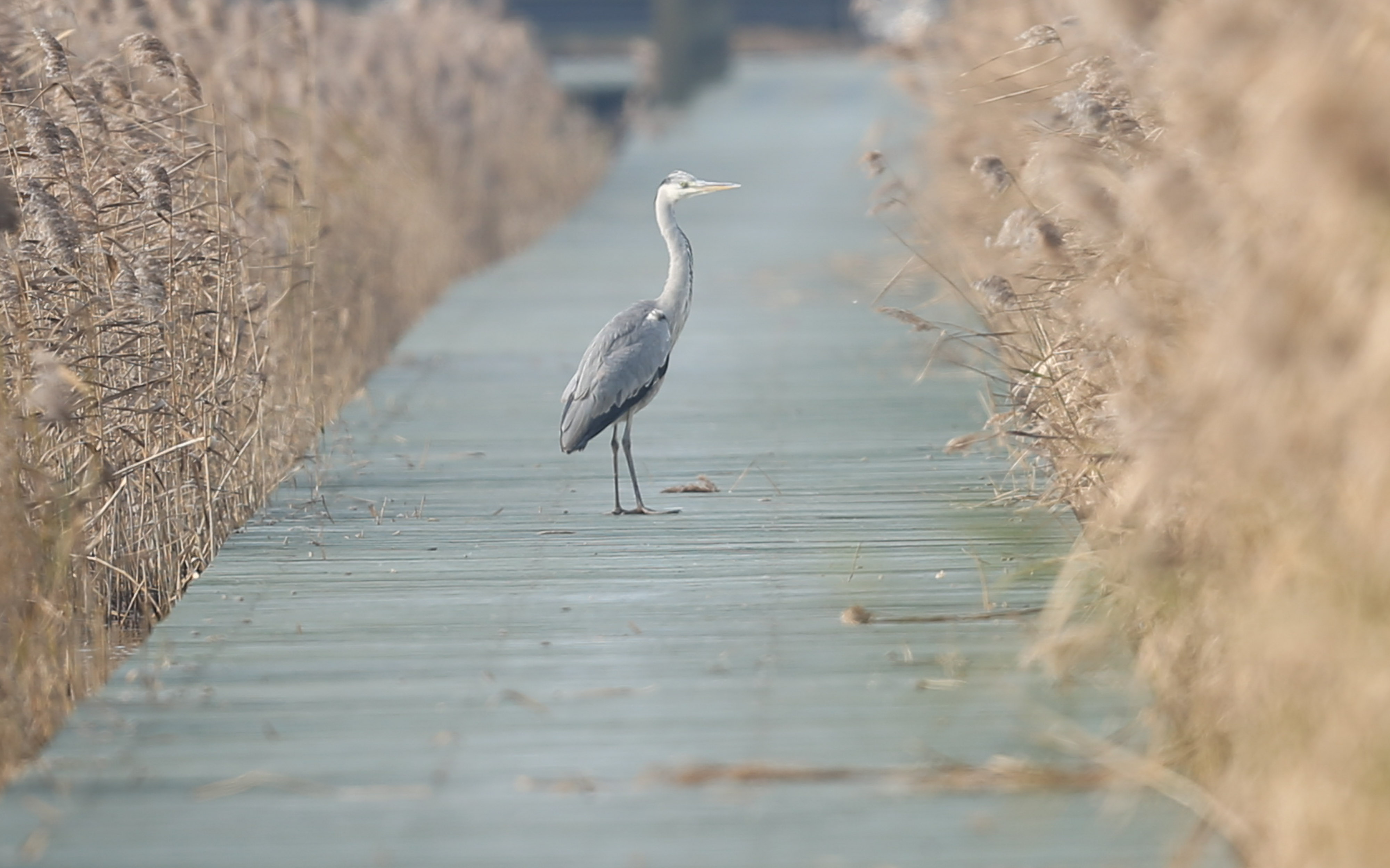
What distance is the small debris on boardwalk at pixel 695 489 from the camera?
630 centimetres

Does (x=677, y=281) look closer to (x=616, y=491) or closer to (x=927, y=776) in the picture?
(x=616, y=491)

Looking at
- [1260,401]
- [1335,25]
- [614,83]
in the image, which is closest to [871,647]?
[1260,401]

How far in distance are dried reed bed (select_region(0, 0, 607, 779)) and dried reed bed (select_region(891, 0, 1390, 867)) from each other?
2403mm

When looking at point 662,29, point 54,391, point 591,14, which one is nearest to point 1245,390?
point 54,391

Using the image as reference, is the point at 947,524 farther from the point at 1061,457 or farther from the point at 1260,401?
the point at 1260,401

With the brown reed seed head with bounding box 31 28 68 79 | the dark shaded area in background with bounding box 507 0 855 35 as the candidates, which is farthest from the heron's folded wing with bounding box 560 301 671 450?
the dark shaded area in background with bounding box 507 0 855 35

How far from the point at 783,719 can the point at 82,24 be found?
4.33m

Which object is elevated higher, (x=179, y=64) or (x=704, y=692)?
(x=179, y=64)

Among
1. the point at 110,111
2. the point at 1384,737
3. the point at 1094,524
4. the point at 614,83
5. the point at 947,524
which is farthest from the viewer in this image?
the point at 614,83

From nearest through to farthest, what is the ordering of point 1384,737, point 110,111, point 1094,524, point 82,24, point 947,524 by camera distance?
point 1384,737 < point 1094,524 < point 947,524 < point 110,111 < point 82,24

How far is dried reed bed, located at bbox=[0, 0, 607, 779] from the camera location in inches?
187

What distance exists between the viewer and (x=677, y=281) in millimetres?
6344

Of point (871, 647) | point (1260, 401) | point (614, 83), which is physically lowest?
point (614, 83)

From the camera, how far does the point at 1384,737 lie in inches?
112
